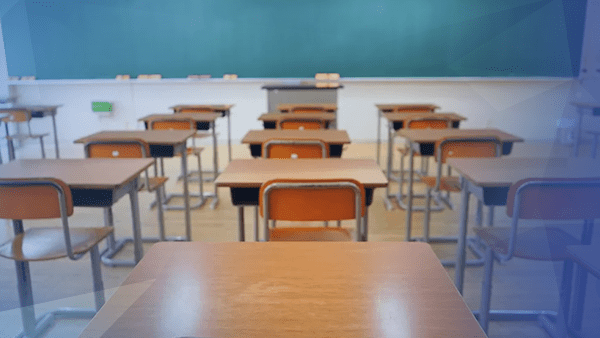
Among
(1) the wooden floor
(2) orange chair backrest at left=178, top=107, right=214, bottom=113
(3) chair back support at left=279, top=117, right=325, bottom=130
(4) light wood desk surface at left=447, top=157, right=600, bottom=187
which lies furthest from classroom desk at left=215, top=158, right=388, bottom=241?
(2) orange chair backrest at left=178, top=107, right=214, bottom=113

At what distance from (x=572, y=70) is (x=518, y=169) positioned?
6.19 metres

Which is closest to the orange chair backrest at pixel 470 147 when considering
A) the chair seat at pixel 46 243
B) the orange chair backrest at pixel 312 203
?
the orange chair backrest at pixel 312 203

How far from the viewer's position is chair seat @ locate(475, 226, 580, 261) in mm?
1944

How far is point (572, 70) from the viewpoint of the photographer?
7363mm

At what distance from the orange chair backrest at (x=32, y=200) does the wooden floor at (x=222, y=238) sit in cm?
55

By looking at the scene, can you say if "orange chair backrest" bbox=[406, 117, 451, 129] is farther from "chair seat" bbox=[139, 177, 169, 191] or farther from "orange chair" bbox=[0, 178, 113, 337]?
"orange chair" bbox=[0, 178, 113, 337]

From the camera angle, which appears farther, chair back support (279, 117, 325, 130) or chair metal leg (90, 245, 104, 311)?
chair back support (279, 117, 325, 130)

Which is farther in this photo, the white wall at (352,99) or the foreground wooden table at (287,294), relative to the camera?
the white wall at (352,99)

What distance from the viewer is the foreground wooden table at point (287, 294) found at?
0.88 meters

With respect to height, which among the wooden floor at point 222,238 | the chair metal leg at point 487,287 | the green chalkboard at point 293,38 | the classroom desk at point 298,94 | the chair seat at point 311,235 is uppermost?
the green chalkboard at point 293,38

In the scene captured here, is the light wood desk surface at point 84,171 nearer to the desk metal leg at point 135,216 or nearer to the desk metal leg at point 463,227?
the desk metal leg at point 135,216

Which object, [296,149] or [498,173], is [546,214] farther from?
[296,149]

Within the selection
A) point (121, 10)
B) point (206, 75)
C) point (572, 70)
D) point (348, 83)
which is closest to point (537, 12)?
point (572, 70)

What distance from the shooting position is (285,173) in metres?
2.21
